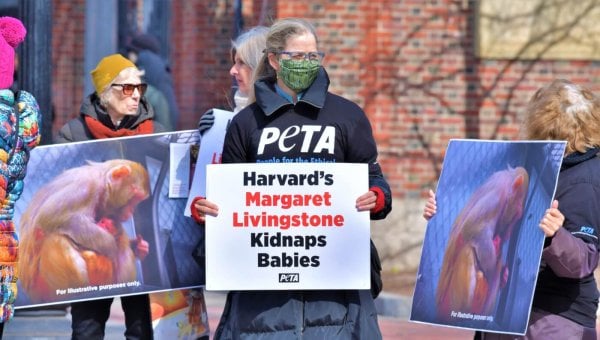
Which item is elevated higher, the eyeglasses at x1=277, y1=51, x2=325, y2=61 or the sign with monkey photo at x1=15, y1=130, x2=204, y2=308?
the eyeglasses at x1=277, y1=51, x2=325, y2=61

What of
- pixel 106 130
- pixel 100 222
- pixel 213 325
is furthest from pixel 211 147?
pixel 213 325

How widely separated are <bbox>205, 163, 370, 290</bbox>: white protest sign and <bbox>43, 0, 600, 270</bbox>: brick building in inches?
335

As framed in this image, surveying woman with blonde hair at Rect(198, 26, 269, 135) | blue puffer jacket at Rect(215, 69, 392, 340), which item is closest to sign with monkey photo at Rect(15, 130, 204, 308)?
woman with blonde hair at Rect(198, 26, 269, 135)

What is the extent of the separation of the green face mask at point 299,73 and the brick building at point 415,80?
845cm

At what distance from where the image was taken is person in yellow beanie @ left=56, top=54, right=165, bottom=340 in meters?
7.39

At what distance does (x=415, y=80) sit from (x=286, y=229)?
28.9 feet

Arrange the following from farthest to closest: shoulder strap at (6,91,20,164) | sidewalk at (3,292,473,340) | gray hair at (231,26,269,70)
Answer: sidewalk at (3,292,473,340), gray hair at (231,26,269,70), shoulder strap at (6,91,20,164)

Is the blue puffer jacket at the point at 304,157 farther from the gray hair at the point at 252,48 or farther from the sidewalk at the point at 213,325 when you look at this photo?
the sidewalk at the point at 213,325

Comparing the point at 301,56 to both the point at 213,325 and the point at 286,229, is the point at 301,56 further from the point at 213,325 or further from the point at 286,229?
the point at 213,325

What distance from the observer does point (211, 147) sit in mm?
6895

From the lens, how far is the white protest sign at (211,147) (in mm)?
6855

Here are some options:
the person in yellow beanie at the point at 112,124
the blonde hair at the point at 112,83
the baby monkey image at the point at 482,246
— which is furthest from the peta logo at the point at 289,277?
the blonde hair at the point at 112,83

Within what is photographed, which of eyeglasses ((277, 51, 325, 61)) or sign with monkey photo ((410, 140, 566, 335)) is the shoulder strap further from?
sign with monkey photo ((410, 140, 566, 335))

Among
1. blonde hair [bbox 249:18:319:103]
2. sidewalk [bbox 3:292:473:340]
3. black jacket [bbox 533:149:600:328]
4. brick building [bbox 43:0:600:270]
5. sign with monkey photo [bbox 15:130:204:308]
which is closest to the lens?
black jacket [bbox 533:149:600:328]
